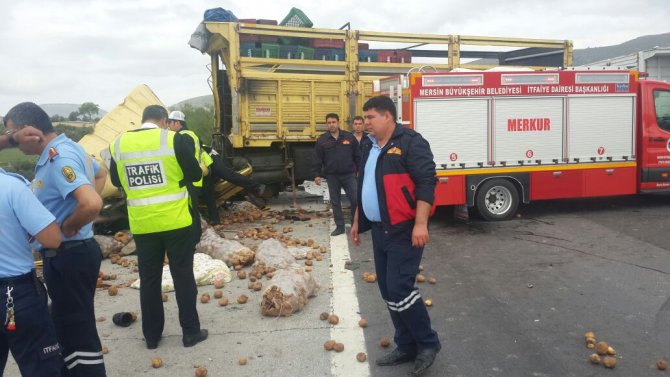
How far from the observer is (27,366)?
3023mm

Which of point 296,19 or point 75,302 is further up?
point 296,19

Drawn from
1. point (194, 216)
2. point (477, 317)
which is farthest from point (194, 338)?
point (477, 317)

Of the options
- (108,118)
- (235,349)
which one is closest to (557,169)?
(235,349)

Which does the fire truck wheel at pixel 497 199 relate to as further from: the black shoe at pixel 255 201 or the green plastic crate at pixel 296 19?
the green plastic crate at pixel 296 19

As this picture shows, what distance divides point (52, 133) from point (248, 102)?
789cm

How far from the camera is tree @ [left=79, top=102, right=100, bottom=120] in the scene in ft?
43.3

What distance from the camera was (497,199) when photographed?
32.3ft

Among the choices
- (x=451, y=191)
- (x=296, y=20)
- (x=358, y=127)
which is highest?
(x=296, y=20)

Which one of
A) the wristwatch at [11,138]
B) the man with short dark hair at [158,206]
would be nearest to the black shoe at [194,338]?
the man with short dark hair at [158,206]

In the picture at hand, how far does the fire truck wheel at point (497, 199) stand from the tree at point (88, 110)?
8.79 metres

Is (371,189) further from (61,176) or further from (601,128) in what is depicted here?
(601,128)

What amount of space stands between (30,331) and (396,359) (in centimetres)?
249

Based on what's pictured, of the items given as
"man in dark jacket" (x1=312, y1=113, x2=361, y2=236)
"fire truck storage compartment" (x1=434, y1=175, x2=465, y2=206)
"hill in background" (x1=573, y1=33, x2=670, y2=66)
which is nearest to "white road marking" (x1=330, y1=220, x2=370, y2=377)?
"man in dark jacket" (x1=312, y1=113, x2=361, y2=236)

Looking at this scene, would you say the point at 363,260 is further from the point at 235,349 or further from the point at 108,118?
the point at 108,118
